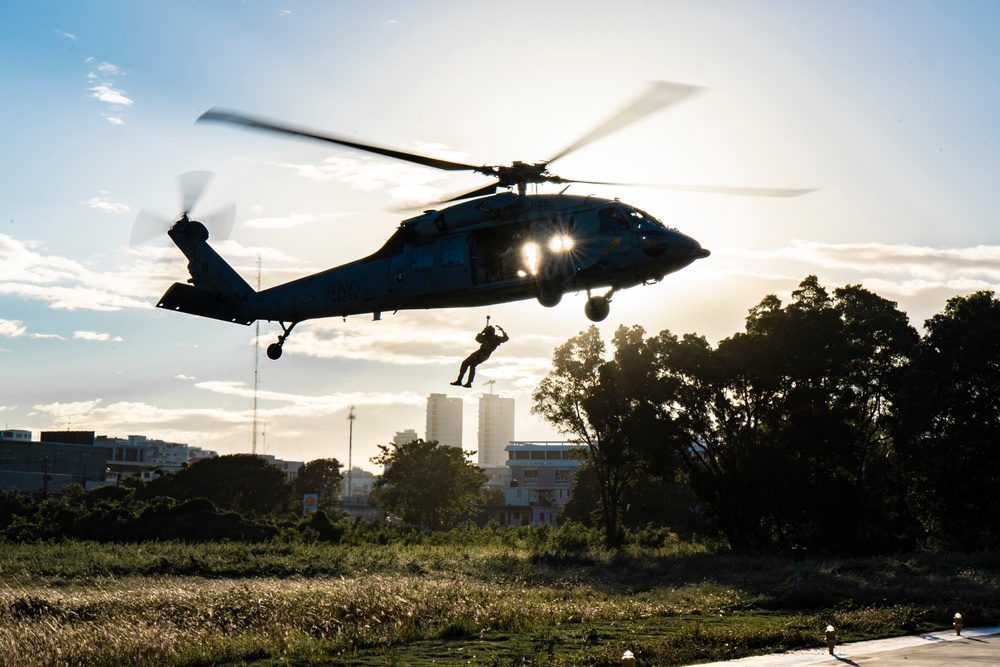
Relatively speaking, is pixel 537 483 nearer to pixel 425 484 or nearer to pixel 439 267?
pixel 425 484

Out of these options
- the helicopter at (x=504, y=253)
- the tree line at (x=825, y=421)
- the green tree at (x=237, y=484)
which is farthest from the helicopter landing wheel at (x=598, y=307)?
the green tree at (x=237, y=484)

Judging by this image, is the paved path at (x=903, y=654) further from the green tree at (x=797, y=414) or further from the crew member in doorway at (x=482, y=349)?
the green tree at (x=797, y=414)

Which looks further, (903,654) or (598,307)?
(903,654)

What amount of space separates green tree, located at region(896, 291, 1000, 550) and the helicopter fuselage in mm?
35752

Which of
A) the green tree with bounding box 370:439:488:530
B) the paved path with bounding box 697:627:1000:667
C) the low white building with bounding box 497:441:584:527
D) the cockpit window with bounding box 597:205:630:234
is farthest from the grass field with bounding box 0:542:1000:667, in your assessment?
the low white building with bounding box 497:441:584:527

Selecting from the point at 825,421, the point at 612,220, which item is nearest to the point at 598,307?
the point at 612,220

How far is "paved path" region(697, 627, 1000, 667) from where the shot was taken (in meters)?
20.6

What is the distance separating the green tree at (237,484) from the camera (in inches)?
3949

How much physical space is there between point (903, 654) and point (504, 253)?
12.6 m

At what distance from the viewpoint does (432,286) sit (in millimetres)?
21844

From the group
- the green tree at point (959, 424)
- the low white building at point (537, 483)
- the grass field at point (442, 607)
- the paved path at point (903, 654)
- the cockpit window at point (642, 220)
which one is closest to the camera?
the cockpit window at point (642, 220)

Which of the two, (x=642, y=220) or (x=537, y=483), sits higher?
(x=642, y=220)

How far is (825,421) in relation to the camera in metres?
53.0

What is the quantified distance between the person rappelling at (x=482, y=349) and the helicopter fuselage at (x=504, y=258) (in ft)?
2.78
